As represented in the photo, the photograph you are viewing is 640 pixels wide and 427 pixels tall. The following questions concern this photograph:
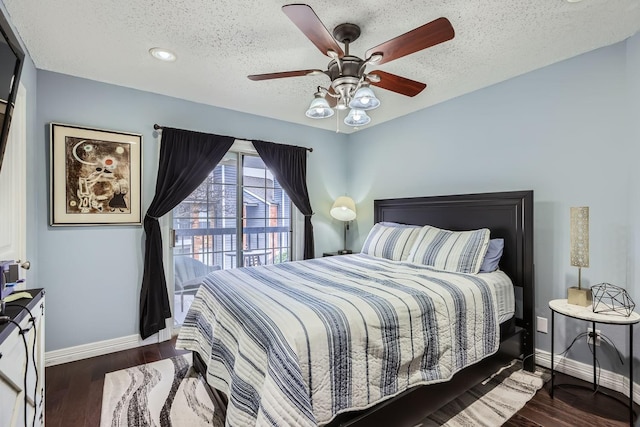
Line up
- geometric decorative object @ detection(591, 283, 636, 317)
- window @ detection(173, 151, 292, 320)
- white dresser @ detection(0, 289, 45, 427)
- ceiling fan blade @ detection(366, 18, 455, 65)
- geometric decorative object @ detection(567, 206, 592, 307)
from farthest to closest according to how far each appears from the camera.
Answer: window @ detection(173, 151, 292, 320) < geometric decorative object @ detection(567, 206, 592, 307) < geometric decorative object @ detection(591, 283, 636, 317) < ceiling fan blade @ detection(366, 18, 455, 65) < white dresser @ detection(0, 289, 45, 427)

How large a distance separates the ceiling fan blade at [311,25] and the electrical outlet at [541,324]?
106 inches

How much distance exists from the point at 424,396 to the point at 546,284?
5.33ft

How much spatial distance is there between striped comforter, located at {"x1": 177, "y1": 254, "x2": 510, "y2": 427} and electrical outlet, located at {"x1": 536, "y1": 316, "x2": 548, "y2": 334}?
571 millimetres

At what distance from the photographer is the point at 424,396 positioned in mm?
1789

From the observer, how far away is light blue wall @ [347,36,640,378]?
7.20 feet

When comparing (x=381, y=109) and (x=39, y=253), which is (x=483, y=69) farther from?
(x=39, y=253)

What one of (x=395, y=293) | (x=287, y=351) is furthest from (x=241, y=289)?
(x=395, y=293)

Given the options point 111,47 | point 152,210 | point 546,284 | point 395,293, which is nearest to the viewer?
point 395,293

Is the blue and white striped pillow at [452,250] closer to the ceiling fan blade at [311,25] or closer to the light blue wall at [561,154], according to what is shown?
the light blue wall at [561,154]

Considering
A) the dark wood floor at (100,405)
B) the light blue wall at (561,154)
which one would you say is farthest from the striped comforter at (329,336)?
the light blue wall at (561,154)

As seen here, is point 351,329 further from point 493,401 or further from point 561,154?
point 561,154

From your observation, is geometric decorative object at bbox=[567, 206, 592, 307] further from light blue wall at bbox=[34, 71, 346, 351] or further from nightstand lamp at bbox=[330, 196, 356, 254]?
light blue wall at bbox=[34, 71, 346, 351]

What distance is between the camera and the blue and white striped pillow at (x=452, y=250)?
2.53 metres

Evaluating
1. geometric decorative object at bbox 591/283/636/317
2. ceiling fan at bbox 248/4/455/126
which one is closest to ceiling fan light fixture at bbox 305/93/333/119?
ceiling fan at bbox 248/4/455/126
